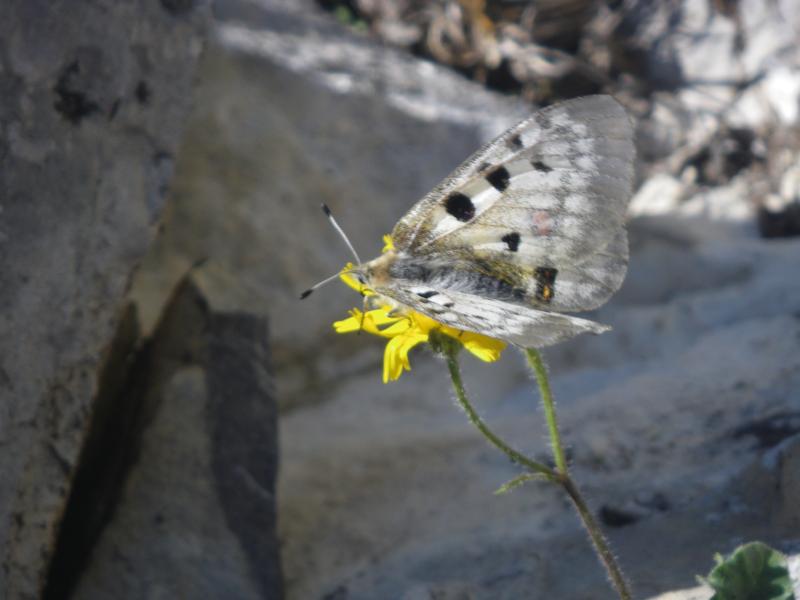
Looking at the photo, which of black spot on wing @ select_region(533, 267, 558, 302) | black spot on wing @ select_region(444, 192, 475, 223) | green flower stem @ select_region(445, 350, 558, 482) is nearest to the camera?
green flower stem @ select_region(445, 350, 558, 482)

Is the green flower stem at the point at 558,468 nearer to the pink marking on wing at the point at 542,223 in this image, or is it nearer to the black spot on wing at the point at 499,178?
Answer: the pink marking on wing at the point at 542,223

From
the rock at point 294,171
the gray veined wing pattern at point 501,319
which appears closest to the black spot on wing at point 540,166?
the gray veined wing pattern at point 501,319

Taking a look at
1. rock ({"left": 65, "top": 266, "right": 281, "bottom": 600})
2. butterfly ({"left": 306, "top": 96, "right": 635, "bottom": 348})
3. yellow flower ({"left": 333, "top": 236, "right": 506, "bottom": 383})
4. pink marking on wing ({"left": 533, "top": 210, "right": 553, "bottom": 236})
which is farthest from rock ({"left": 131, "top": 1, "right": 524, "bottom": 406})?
pink marking on wing ({"left": 533, "top": 210, "right": 553, "bottom": 236})

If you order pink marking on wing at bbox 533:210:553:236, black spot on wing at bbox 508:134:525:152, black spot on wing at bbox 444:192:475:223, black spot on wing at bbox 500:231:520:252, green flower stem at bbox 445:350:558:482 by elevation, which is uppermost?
black spot on wing at bbox 508:134:525:152

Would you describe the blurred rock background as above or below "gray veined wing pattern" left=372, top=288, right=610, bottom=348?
below

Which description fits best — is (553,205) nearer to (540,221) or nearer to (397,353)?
(540,221)

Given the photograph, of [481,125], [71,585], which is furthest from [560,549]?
[481,125]

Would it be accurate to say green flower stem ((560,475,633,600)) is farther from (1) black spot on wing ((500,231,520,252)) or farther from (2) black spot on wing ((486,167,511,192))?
(2) black spot on wing ((486,167,511,192))
